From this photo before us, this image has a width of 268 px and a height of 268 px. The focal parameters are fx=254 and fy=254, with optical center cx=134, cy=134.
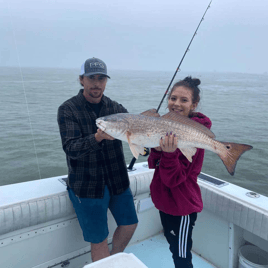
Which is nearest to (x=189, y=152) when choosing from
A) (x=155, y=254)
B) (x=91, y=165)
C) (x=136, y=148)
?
(x=136, y=148)

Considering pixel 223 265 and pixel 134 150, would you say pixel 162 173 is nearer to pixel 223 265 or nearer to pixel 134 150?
pixel 134 150

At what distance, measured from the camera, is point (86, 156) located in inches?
107

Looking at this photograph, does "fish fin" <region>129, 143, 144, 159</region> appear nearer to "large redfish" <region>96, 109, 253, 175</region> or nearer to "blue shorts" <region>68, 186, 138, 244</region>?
"large redfish" <region>96, 109, 253, 175</region>

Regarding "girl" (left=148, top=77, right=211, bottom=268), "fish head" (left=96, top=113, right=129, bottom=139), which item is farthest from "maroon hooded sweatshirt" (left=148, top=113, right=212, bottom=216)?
"fish head" (left=96, top=113, right=129, bottom=139)

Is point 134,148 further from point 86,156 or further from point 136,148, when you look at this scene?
point 86,156

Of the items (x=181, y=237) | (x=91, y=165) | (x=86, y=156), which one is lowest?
(x=181, y=237)

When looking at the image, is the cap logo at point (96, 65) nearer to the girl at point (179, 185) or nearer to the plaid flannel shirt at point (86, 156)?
the plaid flannel shirt at point (86, 156)

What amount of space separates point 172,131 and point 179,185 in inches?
21.7

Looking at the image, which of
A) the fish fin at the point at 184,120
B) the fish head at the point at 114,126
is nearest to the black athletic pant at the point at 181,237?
the fish fin at the point at 184,120

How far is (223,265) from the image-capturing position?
3.31 meters

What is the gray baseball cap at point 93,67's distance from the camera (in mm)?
2713

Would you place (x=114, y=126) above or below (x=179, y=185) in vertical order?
above

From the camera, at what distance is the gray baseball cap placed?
271 cm

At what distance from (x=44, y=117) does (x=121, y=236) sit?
14380mm
